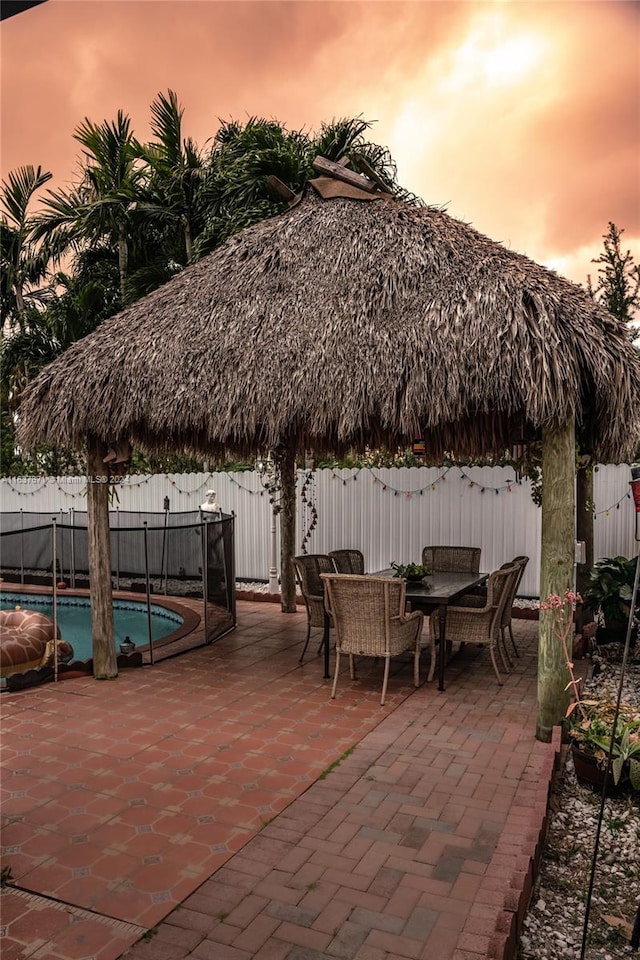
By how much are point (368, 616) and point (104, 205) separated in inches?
328

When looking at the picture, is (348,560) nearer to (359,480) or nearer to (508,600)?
(508,600)

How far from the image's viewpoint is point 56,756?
4.23 m

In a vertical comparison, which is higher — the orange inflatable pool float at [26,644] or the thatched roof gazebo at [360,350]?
the thatched roof gazebo at [360,350]

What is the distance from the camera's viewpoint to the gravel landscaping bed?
8.46ft

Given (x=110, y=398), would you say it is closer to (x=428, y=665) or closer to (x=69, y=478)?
(x=428, y=665)

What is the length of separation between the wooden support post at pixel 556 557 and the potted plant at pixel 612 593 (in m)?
2.25

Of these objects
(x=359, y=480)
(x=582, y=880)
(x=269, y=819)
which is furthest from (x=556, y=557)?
(x=359, y=480)

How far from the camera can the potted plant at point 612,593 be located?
646 centimetres

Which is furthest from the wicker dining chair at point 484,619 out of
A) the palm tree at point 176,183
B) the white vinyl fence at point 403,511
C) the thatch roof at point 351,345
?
the palm tree at point 176,183

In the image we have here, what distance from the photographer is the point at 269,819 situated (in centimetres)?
342

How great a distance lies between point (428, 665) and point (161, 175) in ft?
28.7

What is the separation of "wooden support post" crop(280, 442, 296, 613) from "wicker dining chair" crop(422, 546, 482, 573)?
1.84m

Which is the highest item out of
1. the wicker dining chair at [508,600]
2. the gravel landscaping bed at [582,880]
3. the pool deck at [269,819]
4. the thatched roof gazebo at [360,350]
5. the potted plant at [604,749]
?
the thatched roof gazebo at [360,350]

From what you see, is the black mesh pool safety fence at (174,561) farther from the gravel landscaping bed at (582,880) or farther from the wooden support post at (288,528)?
Result: the gravel landscaping bed at (582,880)
